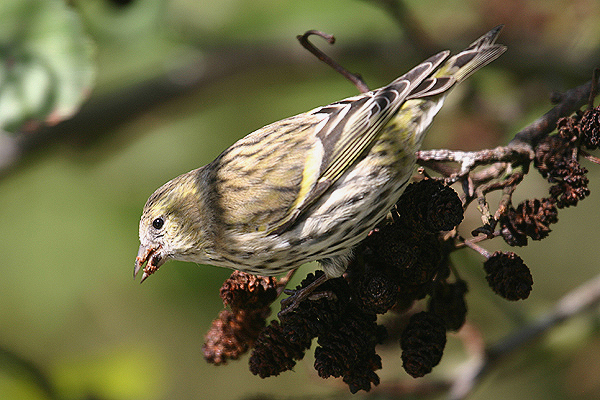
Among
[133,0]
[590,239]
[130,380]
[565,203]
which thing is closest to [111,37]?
[133,0]

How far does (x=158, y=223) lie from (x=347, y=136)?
2.27 ft

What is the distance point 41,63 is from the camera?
7.33 feet

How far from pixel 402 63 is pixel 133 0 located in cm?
125

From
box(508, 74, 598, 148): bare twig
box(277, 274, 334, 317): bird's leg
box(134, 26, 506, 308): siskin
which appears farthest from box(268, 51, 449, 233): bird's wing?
box(508, 74, 598, 148): bare twig

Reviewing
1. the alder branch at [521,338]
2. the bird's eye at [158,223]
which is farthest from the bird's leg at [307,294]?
the alder branch at [521,338]

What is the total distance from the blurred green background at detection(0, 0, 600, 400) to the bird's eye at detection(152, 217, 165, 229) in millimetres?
698

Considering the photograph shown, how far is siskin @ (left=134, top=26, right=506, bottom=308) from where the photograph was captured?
195 centimetres

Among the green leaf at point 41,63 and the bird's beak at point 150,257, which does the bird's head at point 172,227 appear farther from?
the green leaf at point 41,63

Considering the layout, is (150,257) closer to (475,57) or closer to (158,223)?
(158,223)

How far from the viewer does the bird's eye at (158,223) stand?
213 cm

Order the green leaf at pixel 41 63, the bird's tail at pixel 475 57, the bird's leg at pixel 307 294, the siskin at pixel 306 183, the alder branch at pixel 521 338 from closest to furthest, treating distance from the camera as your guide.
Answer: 1. the bird's leg at pixel 307 294
2. the siskin at pixel 306 183
3. the bird's tail at pixel 475 57
4. the green leaf at pixel 41 63
5. the alder branch at pixel 521 338

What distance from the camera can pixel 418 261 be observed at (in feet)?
5.36

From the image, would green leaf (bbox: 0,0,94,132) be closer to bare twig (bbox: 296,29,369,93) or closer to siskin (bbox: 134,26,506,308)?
siskin (bbox: 134,26,506,308)

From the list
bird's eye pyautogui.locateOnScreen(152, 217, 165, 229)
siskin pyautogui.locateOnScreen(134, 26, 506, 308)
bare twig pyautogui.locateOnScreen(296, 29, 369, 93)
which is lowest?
bird's eye pyautogui.locateOnScreen(152, 217, 165, 229)
